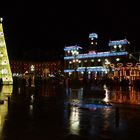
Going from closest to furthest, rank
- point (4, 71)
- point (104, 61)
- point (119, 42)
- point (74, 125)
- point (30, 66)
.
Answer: point (74, 125), point (4, 71), point (119, 42), point (104, 61), point (30, 66)

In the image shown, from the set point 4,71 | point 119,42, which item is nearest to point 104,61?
point 119,42

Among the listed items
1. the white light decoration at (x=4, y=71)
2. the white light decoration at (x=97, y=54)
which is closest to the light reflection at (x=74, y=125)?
the white light decoration at (x=4, y=71)

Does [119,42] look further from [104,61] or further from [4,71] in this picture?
[4,71]

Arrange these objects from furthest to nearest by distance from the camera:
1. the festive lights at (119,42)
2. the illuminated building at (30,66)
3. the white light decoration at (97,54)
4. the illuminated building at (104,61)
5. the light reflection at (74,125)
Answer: the illuminated building at (30,66)
the white light decoration at (97,54)
the festive lights at (119,42)
the illuminated building at (104,61)
the light reflection at (74,125)

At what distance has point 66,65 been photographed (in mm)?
132625

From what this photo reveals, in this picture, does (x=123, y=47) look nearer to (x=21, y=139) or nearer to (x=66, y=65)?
(x=66, y=65)

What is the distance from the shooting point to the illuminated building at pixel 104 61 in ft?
306

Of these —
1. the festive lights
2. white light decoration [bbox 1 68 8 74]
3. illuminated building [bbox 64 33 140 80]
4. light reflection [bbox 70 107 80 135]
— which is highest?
the festive lights

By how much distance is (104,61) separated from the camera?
11812 cm

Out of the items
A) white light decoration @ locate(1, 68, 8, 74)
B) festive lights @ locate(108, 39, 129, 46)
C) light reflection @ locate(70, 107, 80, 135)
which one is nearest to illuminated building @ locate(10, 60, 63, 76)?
festive lights @ locate(108, 39, 129, 46)

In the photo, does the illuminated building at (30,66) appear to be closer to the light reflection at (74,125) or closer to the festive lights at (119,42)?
the festive lights at (119,42)

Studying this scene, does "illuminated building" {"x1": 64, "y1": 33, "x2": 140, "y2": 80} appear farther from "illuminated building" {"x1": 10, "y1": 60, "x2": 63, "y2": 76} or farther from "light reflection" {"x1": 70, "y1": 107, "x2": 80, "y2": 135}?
"light reflection" {"x1": 70, "y1": 107, "x2": 80, "y2": 135}

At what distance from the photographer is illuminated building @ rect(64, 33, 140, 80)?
306ft

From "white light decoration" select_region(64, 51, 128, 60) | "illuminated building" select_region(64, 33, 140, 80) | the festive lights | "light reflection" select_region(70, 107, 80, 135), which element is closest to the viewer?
"light reflection" select_region(70, 107, 80, 135)
